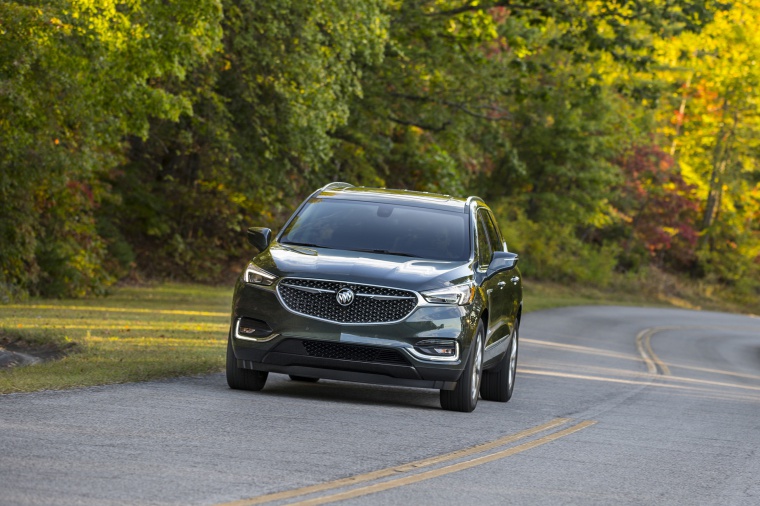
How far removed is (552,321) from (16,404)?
23460 mm

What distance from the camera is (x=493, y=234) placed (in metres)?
14.7

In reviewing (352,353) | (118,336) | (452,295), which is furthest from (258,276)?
(118,336)

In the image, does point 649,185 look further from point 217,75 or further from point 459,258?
point 459,258

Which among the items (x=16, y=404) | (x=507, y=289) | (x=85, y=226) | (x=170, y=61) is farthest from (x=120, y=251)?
(x=16, y=404)

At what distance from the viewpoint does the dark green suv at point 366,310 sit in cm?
1164

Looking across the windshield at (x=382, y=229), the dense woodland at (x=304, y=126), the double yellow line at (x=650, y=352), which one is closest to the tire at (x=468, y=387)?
the windshield at (x=382, y=229)

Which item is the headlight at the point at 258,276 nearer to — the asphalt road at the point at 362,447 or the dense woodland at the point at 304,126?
the asphalt road at the point at 362,447

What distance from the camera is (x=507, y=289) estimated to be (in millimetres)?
14047

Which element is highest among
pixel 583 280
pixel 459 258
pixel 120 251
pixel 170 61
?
→ pixel 170 61

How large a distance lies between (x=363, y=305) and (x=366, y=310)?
50 mm

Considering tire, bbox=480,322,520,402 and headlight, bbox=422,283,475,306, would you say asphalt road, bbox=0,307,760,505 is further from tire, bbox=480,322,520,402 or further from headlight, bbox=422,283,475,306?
headlight, bbox=422,283,475,306

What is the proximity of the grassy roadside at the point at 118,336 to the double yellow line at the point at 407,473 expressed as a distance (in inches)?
149

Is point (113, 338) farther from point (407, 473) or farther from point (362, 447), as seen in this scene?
point (407, 473)

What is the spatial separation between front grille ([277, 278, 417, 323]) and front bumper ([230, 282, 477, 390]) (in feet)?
0.24
